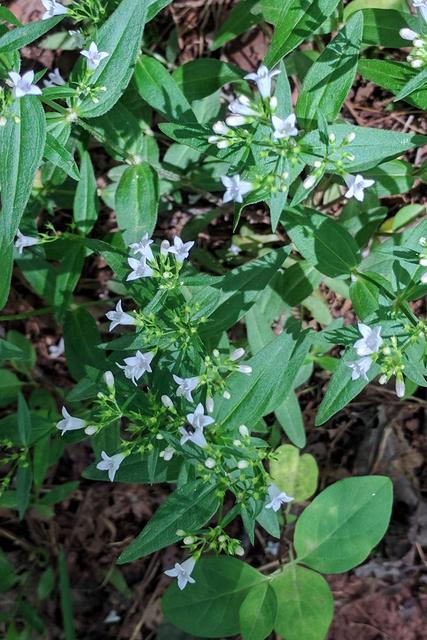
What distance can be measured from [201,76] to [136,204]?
52.6 inches

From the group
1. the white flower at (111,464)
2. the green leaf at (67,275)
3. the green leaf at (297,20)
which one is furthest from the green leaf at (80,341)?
the green leaf at (297,20)

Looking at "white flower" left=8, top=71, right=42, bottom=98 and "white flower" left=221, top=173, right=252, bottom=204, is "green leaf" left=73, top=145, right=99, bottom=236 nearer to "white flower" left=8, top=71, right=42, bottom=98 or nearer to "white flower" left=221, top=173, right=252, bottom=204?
"white flower" left=8, top=71, right=42, bottom=98

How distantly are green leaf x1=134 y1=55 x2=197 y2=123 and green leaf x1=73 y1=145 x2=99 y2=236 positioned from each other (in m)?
0.86

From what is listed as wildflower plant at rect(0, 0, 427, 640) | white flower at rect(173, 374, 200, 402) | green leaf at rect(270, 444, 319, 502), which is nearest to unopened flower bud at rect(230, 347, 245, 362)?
wildflower plant at rect(0, 0, 427, 640)

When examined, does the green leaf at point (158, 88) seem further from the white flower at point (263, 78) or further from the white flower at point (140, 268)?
the white flower at point (140, 268)

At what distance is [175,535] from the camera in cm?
348

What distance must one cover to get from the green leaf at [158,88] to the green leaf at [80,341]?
80.5 inches

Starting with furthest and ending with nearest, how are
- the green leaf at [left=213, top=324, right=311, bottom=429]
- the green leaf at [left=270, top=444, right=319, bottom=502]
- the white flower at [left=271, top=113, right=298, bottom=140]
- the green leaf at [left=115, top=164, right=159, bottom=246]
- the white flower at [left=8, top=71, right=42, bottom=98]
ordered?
1. the green leaf at [left=270, top=444, right=319, bottom=502]
2. the green leaf at [left=115, top=164, right=159, bottom=246]
3. the green leaf at [left=213, top=324, right=311, bottom=429]
4. the white flower at [left=271, top=113, right=298, bottom=140]
5. the white flower at [left=8, top=71, right=42, bottom=98]

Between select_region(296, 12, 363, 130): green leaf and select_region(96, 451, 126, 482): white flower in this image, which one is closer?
select_region(96, 451, 126, 482): white flower

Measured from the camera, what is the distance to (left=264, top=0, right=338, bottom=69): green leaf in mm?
3834

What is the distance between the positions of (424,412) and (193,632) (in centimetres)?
324

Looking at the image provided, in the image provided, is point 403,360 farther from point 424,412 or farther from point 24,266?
point 24,266

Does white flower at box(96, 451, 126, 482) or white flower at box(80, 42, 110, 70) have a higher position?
white flower at box(80, 42, 110, 70)

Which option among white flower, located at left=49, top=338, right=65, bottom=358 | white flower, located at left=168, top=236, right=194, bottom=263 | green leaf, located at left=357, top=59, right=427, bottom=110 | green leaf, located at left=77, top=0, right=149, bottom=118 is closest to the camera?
green leaf, located at left=77, top=0, right=149, bottom=118
